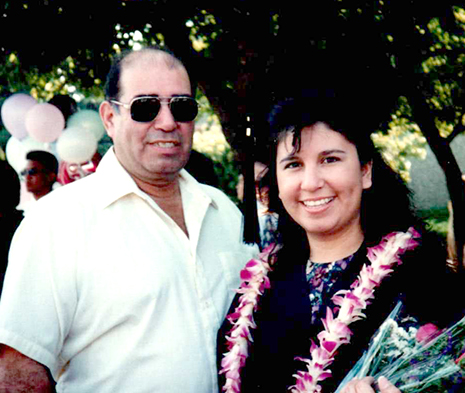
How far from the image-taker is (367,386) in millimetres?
1609

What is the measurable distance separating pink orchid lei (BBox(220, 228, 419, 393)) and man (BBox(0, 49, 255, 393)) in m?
0.24

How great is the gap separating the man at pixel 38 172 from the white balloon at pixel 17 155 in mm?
101

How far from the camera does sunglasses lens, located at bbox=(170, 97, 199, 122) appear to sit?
261cm

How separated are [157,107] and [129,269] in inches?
29.2

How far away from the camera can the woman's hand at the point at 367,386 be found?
157cm

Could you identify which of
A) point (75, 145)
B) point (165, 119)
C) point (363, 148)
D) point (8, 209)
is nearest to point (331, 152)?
point (363, 148)

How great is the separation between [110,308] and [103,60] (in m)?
3.37

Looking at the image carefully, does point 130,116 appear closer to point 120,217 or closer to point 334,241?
point 120,217

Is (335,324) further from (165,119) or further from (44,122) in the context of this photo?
(44,122)

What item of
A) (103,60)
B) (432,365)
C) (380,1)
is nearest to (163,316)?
(432,365)

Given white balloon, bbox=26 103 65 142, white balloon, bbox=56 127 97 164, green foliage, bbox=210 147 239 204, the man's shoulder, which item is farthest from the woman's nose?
green foliage, bbox=210 147 239 204

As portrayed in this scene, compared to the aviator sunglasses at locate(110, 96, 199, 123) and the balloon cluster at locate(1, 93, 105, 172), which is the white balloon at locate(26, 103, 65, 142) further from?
the aviator sunglasses at locate(110, 96, 199, 123)

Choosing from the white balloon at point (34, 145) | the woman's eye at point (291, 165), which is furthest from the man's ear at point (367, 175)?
the white balloon at point (34, 145)

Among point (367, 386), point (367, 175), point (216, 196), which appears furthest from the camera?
point (216, 196)
